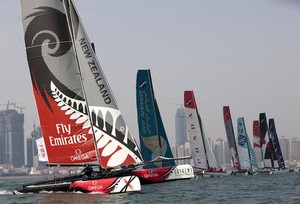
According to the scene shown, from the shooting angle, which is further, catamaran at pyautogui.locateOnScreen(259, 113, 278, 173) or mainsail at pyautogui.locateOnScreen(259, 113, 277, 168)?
mainsail at pyautogui.locateOnScreen(259, 113, 277, 168)

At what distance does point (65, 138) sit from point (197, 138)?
2662cm

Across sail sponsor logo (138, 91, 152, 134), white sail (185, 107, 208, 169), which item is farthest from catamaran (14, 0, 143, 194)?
white sail (185, 107, 208, 169)

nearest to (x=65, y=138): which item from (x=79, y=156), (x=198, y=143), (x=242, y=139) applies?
(x=79, y=156)

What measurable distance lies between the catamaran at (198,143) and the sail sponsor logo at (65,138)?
2515 cm

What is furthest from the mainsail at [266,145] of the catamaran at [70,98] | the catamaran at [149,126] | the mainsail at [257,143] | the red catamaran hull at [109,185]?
the red catamaran hull at [109,185]

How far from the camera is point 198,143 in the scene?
56.0 metres

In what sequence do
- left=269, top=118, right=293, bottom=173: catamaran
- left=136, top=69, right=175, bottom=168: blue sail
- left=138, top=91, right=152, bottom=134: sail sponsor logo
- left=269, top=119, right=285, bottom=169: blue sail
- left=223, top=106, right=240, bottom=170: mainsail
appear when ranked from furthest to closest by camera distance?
left=269, top=119, right=285, bottom=169: blue sail
left=269, top=118, right=293, bottom=173: catamaran
left=223, top=106, right=240, bottom=170: mainsail
left=138, top=91, right=152, bottom=134: sail sponsor logo
left=136, top=69, right=175, bottom=168: blue sail

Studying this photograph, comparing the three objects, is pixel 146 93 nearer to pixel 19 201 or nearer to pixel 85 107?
pixel 85 107

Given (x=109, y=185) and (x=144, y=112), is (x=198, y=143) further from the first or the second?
(x=109, y=185)

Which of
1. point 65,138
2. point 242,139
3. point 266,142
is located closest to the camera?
point 65,138

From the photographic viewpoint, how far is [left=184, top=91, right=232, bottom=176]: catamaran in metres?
55.6

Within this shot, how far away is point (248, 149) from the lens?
71.3 m

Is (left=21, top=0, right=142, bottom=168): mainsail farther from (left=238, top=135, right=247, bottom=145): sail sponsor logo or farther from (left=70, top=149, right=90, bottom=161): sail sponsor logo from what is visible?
(left=238, top=135, right=247, bottom=145): sail sponsor logo

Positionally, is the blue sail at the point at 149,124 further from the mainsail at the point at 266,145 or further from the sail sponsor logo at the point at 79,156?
the mainsail at the point at 266,145
